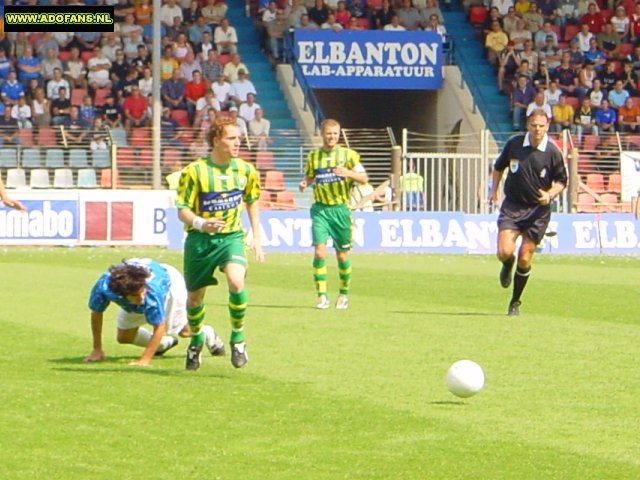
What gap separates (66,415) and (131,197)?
69.8 ft

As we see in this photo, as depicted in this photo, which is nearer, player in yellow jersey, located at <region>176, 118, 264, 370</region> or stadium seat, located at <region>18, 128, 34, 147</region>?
player in yellow jersey, located at <region>176, 118, 264, 370</region>

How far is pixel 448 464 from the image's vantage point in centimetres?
775

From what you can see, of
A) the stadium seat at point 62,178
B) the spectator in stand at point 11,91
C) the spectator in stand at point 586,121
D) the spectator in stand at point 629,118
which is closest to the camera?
the stadium seat at point 62,178

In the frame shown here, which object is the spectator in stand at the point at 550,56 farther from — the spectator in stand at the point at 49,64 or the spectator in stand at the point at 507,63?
the spectator in stand at the point at 49,64

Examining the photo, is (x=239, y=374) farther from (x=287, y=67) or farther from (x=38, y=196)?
(x=287, y=67)

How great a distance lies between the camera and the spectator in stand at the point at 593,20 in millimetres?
41156

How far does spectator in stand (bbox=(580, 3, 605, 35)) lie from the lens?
135 ft

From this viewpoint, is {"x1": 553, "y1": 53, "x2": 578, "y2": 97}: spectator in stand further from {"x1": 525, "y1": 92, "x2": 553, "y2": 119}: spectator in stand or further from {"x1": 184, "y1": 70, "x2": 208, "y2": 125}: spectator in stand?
{"x1": 184, "y1": 70, "x2": 208, "y2": 125}: spectator in stand

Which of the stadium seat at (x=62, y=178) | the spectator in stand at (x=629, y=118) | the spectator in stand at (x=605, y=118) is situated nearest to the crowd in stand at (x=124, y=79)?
the stadium seat at (x=62, y=178)

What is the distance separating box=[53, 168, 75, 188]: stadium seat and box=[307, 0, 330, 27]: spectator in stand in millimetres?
9827

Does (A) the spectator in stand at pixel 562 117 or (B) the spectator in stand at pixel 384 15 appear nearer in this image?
(A) the spectator in stand at pixel 562 117

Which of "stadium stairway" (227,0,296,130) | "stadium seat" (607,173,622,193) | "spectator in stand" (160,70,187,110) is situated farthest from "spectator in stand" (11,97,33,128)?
"stadium seat" (607,173,622,193)

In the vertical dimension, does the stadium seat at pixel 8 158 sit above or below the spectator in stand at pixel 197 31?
below

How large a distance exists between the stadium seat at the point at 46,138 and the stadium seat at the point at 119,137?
50.4 inches
